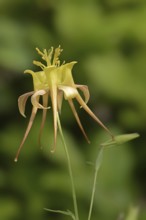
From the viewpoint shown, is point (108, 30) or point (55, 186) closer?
point (55, 186)

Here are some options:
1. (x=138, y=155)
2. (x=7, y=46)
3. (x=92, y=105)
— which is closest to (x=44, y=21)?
(x=7, y=46)

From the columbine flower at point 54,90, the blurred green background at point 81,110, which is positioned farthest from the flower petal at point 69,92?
the blurred green background at point 81,110

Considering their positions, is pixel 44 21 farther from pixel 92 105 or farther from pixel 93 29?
pixel 92 105

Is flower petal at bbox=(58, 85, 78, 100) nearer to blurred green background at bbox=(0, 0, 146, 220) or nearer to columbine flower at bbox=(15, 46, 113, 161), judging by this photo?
columbine flower at bbox=(15, 46, 113, 161)

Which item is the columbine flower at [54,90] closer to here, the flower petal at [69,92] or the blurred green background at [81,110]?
the flower petal at [69,92]

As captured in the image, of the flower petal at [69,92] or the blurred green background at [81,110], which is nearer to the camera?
the flower petal at [69,92]
